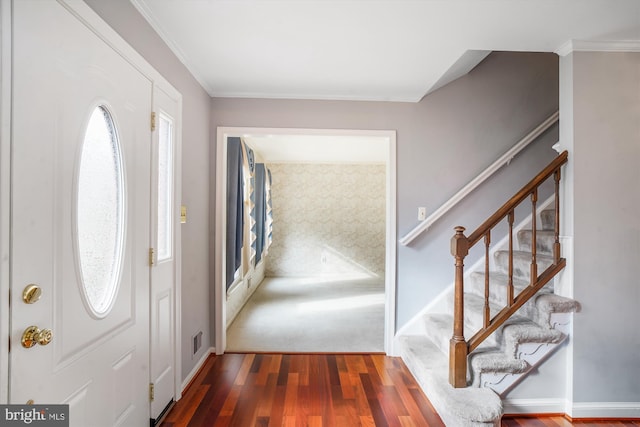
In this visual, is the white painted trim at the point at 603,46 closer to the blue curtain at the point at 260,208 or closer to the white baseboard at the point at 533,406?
the white baseboard at the point at 533,406

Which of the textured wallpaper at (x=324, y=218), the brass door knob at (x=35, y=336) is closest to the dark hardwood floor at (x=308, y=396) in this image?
the brass door knob at (x=35, y=336)

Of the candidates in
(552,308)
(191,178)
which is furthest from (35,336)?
(552,308)

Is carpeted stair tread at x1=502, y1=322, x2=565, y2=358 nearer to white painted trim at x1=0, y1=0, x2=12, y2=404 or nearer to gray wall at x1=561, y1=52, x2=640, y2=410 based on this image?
gray wall at x1=561, y1=52, x2=640, y2=410

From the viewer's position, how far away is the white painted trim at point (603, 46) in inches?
84.4

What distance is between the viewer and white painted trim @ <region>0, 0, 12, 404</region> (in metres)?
0.96

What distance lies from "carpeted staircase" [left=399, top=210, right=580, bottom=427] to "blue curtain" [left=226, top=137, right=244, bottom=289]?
1.97m

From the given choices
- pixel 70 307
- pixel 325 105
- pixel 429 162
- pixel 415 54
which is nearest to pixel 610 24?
pixel 415 54

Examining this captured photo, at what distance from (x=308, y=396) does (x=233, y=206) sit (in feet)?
6.88

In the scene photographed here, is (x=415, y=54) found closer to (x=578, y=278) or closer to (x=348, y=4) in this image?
(x=348, y=4)

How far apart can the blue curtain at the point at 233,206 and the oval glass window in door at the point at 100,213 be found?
1.94 metres

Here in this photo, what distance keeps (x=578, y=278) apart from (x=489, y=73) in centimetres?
195

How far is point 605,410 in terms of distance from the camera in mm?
2129

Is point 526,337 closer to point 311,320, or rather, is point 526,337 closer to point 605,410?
point 605,410

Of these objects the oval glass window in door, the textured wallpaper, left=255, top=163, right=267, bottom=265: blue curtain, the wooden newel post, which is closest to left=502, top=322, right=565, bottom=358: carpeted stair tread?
the wooden newel post
